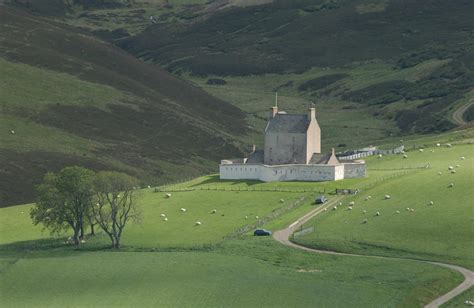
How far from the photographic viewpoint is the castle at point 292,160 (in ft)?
345

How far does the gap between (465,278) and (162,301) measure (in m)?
18.7

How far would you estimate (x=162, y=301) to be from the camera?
66.4m

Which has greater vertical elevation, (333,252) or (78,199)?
(78,199)

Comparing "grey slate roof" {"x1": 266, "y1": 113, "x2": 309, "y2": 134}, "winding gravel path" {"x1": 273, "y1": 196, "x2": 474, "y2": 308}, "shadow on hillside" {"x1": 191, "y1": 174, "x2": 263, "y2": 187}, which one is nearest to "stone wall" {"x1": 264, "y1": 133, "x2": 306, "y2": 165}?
"grey slate roof" {"x1": 266, "y1": 113, "x2": 309, "y2": 134}

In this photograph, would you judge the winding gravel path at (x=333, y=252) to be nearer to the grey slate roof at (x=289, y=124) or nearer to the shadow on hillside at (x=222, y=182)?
the shadow on hillside at (x=222, y=182)

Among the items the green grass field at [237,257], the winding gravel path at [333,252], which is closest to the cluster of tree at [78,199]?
the green grass field at [237,257]

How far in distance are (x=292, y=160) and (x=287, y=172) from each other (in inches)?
125

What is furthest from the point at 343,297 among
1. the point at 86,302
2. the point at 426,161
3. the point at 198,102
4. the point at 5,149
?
the point at 198,102

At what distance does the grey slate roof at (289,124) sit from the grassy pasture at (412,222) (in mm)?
13330

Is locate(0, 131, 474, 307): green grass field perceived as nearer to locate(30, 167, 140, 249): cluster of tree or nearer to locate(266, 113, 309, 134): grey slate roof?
locate(30, 167, 140, 249): cluster of tree

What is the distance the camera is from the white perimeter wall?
104438 mm

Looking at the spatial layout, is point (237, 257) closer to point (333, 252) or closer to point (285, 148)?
point (333, 252)

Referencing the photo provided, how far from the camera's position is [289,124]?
110 m

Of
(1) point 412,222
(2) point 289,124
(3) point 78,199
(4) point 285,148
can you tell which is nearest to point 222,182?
(4) point 285,148
